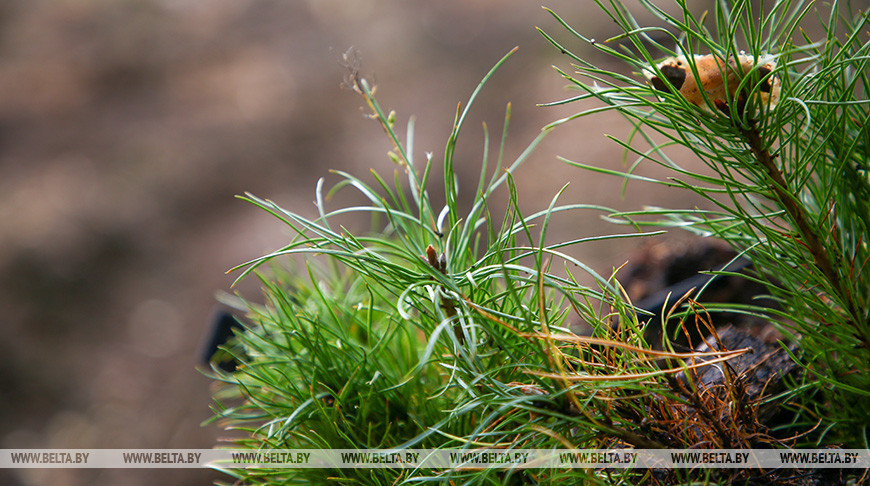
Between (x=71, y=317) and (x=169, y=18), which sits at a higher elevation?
(x=169, y=18)

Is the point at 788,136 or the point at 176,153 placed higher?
the point at 176,153

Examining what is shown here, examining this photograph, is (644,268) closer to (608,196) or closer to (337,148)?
(608,196)

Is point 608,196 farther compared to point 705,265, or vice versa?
point 608,196

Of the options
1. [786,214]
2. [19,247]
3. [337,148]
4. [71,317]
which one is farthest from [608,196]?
[19,247]

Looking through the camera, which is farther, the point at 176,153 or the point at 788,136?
the point at 176,153

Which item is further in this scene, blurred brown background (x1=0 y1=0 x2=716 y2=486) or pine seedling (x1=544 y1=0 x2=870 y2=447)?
blurred brown background (x1=0 y1=0 x2=716 y2=486)

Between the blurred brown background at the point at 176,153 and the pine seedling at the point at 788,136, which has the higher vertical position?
the blurred brown background at the point at 176,153

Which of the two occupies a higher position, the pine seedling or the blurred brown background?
the blurred brown background

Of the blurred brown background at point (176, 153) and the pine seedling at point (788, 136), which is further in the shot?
the blurred brown background at point (176, 153)
